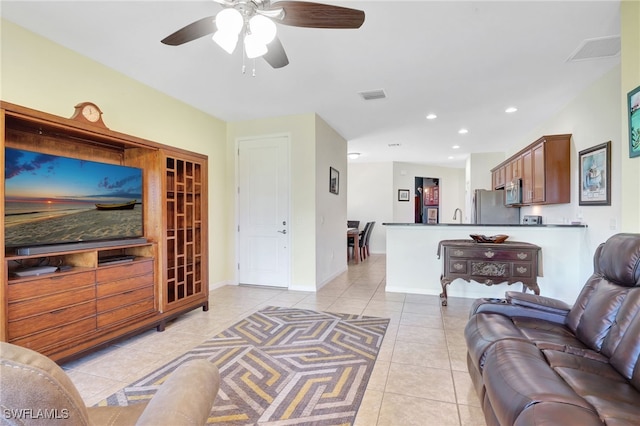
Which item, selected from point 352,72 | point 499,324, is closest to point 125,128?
point 352,72

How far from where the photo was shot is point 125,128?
329 centimetres

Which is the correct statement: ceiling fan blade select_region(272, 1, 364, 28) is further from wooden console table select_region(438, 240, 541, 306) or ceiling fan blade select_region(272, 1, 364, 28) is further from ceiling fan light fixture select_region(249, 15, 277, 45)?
wooden console table select_region(438, 240, 541, 306)

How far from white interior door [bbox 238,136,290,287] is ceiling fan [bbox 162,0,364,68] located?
2.77 metres

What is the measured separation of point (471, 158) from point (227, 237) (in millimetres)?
6228

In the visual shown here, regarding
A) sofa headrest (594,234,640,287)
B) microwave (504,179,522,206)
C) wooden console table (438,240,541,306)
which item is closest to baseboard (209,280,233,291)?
wooden console table (438,240,541,306)

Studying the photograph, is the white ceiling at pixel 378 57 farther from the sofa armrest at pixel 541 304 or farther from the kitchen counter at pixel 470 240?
the sofa armrest at pixel 541 304

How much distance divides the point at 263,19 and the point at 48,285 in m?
2.30

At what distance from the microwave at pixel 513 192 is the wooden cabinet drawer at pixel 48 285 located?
591cm

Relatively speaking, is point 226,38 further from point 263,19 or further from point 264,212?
point 264,212

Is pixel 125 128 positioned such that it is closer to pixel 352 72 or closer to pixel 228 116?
pixel 228 116

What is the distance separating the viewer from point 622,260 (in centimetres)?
173

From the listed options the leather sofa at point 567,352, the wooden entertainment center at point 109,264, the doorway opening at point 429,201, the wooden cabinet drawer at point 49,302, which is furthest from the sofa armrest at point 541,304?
the doorway opening at point 429,201

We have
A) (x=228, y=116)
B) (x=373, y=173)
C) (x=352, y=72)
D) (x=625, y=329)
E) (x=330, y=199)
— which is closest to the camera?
(x=625, y=329)

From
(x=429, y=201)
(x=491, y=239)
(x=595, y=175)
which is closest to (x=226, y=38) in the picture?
(x=491, y=239)
